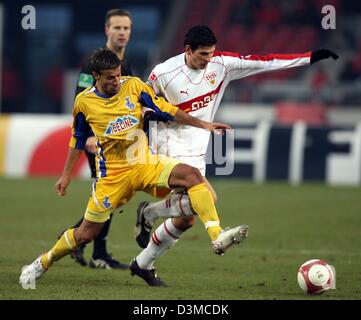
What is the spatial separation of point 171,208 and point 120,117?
848 millimetres

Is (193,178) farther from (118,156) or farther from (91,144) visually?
(91,144)

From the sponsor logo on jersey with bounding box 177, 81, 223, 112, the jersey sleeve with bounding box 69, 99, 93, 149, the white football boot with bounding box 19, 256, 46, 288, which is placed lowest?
A: the white football boot with bounding box 19, 256, 46, 288

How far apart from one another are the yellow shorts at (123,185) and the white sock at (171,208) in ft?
0.73

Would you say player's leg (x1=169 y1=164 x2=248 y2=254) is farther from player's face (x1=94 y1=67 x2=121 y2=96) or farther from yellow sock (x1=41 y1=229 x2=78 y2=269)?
yellow sock (x1=41 y1=229 x2=78 y2=269)

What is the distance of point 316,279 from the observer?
295 inches

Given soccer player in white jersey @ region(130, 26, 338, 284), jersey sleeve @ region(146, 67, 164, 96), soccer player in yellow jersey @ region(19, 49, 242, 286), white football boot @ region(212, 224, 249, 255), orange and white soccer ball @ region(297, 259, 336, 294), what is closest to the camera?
white football boot @ region(212, 224, 249, 255)

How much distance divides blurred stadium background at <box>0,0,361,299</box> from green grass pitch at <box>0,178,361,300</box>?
21 mm

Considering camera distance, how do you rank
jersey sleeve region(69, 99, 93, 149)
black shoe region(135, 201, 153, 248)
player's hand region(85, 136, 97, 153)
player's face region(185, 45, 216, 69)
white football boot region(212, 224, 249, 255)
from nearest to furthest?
white football boot region(212, 224, 249, 255), jersey sleeve region(69, 99, 93, 149), player's face region(185, 45, 216, 69), black shoe region(135, 201, 153, 248), player's hand region(85, 136, 97, 153)

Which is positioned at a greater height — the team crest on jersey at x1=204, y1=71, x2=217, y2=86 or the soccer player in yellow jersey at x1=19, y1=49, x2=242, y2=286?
the team crest on jersey at x1=204, y1=71, x2=217, y2=86

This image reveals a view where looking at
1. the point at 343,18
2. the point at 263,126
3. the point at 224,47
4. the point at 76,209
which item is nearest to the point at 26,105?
the point at 224,47

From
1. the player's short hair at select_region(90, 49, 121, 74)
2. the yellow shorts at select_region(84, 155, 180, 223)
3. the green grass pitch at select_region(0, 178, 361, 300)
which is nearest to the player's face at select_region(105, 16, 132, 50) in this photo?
the player's short hair at select_region(90, 49, 121, 74)

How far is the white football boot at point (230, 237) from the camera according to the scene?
7.17 metres

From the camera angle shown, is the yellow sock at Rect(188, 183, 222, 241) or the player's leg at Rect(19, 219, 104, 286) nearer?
the yellow sock at Rect(188, 183, 222, 241)

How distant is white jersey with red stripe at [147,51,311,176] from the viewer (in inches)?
326
